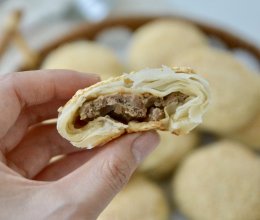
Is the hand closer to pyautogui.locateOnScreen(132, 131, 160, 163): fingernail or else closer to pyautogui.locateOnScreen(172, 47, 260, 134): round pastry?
pyautogui.locateOnScreen(132, 131, 160, 163): fingernail

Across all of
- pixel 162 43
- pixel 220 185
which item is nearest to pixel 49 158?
pixel 220 185

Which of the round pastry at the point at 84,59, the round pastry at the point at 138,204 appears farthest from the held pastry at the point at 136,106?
the round pastry at the point at 84,59

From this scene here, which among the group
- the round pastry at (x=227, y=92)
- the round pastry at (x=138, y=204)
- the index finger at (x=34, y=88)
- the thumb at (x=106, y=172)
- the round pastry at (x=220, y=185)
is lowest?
the round pastry at (x=138, y=204)

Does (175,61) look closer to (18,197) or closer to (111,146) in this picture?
(111,146)

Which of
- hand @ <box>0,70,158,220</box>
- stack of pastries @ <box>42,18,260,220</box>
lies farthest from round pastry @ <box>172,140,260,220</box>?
hand @ <box>0,70,158,220</box>

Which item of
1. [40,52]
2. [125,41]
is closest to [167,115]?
[40,52]

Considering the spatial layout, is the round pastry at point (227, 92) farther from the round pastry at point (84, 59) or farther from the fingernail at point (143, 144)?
the fingernail at point (143, 144)

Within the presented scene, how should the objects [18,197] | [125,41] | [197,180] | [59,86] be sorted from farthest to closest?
[125,41] → [197,180] → [59,86] → [18,197]
